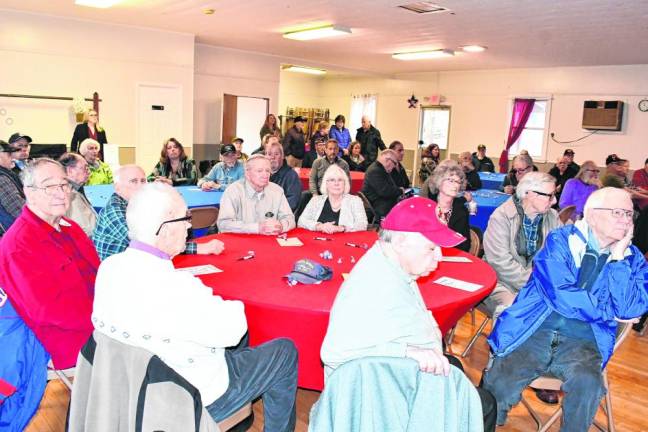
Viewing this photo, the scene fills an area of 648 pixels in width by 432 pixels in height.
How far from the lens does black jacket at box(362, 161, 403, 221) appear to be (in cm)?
598

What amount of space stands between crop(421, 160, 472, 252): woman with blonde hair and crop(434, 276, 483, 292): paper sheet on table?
1.33 meters

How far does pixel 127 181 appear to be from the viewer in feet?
10.0

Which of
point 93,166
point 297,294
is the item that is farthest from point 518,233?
point 93,166

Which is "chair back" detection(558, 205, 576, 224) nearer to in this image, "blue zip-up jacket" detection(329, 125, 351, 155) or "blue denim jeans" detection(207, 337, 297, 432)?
"blue denim jeans" detection(207, 337, 297, 432)

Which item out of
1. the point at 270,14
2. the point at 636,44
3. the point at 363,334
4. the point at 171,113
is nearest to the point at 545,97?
the point at 636,44

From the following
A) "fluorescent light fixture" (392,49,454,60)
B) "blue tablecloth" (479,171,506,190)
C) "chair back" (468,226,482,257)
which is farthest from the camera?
"fluorescent light fixture" (392,49,454,60)

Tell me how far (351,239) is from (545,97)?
10.6 meters

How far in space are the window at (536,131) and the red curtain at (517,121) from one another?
0.47 ft

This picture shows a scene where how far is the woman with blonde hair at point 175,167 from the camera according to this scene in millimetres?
6359

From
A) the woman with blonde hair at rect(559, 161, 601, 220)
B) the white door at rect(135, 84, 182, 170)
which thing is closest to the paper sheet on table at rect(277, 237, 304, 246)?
the woman with blonde hair at rect(559, 161, 601, 220)

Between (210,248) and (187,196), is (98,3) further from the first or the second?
(210,248)

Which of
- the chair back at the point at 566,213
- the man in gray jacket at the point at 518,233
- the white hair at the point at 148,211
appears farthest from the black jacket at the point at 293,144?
the white hair at the point at 148,211

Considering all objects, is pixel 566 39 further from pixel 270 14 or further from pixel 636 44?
pixel 270 14

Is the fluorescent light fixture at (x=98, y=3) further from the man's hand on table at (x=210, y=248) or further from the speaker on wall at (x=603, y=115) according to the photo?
the speaker on wall at (x=603, y=115)
